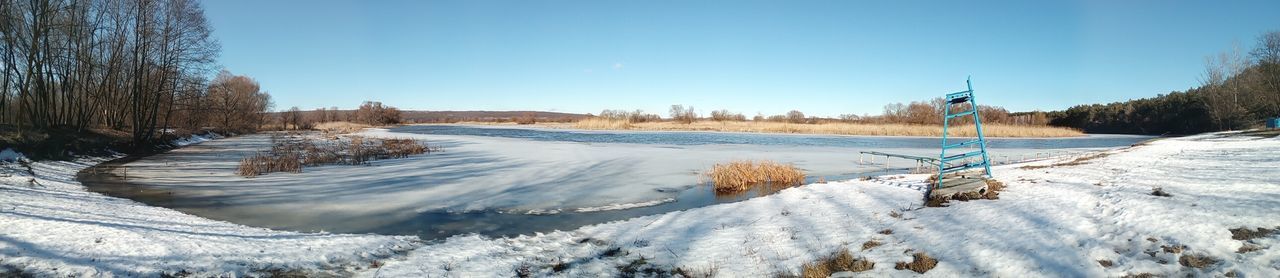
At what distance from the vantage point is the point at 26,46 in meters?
18.4

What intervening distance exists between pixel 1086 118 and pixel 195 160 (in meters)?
73.5

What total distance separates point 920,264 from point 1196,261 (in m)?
1.90

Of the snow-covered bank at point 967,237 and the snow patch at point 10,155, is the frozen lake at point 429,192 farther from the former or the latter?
the snow-covered bank at point 967,237

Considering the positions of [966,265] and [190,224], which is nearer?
[966,265]

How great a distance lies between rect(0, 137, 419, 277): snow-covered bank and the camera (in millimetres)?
4785

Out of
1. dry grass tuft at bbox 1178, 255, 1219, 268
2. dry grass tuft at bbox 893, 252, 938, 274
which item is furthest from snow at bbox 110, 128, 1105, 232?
dry grass tuft at bbox 1178, 255, 1219, 268

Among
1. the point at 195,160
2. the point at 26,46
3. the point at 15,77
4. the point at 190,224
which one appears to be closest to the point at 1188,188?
the point at 190,224

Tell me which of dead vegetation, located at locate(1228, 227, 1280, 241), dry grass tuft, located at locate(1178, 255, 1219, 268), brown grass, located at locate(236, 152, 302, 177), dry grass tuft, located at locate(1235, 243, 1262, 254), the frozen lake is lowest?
the frozen lake

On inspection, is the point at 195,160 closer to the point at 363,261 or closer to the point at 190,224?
the point at 190,224

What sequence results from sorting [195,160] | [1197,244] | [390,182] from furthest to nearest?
[195,160]
[390,182]
[1197,244]

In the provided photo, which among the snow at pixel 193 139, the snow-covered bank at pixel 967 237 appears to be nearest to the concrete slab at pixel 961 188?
the snow-covered bank at pixel 967 237

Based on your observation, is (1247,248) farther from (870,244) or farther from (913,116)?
(913,116)

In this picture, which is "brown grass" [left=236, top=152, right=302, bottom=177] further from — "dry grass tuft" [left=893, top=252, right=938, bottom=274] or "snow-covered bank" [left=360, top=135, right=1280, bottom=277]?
"dry grass tuft" [left=893, top=252, right=938, bottom=274]

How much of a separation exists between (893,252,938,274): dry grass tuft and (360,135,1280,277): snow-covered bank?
76 millimetres
